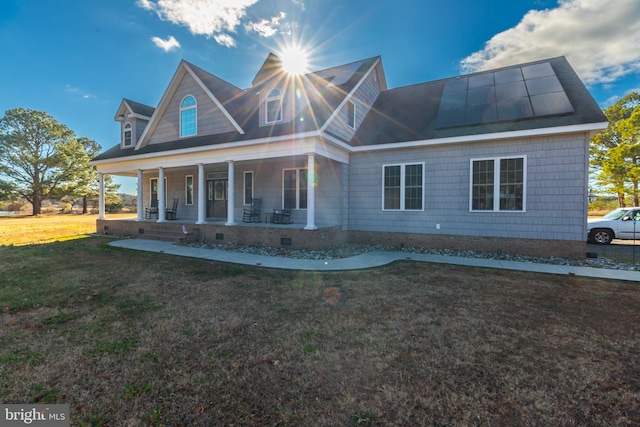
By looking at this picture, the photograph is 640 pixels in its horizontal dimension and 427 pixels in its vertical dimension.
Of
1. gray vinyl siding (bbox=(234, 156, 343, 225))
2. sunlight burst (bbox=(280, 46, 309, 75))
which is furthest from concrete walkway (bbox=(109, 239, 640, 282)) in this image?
sunlight burst (bbox=(280, 46, 309, 75))

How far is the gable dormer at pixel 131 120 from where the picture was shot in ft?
47.0

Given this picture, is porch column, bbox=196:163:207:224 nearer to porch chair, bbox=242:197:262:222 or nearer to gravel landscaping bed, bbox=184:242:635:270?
gravel landscaping bed, bbox=184:242:635:270

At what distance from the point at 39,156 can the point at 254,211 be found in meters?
29.9

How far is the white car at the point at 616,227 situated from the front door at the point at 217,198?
1616 cm

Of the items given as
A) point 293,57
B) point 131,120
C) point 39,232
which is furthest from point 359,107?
point 39,232

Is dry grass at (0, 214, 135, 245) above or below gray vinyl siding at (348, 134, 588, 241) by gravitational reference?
below

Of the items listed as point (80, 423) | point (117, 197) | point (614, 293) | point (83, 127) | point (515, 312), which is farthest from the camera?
point (117, 197)

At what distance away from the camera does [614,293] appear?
17.1 ft

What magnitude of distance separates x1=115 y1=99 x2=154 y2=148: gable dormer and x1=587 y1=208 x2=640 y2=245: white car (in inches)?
844

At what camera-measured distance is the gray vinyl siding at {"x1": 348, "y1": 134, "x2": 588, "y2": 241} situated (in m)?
7.89

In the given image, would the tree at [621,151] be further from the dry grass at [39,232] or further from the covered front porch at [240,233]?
the dry grass at [39,232]

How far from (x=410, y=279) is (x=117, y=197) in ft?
134

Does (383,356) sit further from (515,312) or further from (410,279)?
(410,279)

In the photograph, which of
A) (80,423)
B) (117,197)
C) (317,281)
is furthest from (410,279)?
(117,197)
